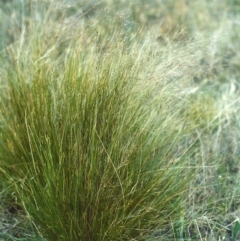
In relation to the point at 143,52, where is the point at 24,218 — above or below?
below

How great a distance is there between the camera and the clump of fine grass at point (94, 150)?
192 centimetres

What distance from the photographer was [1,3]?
146 inches

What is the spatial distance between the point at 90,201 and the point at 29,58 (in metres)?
0.83

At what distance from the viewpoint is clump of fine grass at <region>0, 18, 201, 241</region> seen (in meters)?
1.92

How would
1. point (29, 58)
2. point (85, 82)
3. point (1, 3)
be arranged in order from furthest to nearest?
point (1, 3) → point (29, 58) → point (85, 82)

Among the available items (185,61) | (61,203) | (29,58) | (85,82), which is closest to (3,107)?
(29,58)

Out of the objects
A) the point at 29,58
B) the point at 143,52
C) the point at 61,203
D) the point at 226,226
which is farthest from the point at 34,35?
the point at 226,226

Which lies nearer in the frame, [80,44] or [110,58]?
[110,58]

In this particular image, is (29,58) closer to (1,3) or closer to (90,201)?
(90,201)

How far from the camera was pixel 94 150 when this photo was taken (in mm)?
1928

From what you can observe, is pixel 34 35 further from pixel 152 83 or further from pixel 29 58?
pixel 152 83

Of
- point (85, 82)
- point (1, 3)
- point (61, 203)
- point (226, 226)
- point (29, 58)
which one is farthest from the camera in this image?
point (1, 3)

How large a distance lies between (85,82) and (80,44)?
0.84ft

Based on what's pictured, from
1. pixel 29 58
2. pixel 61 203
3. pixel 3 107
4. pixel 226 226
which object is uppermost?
pixel 29 58
